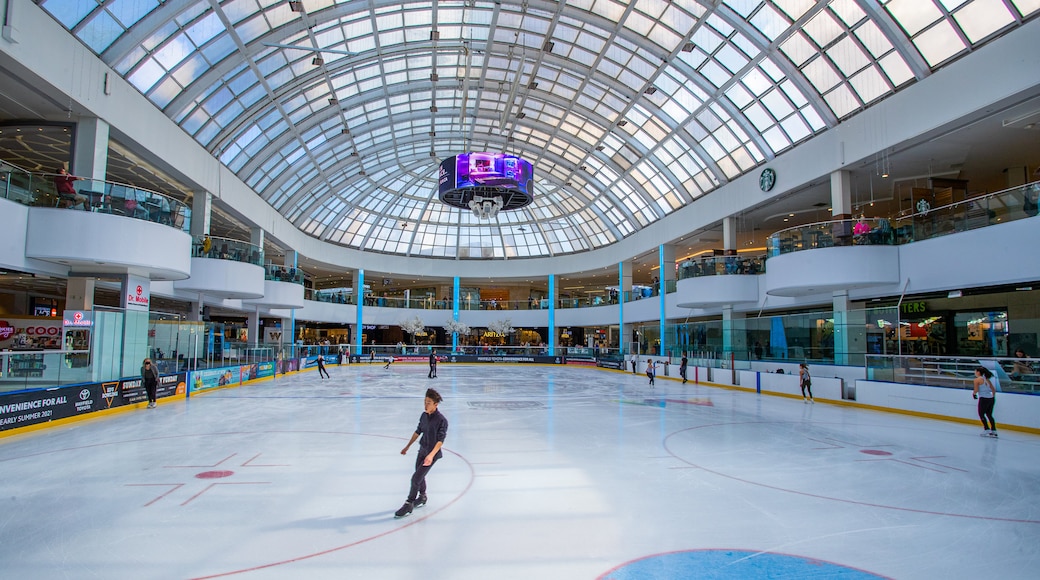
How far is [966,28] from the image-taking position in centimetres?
1623

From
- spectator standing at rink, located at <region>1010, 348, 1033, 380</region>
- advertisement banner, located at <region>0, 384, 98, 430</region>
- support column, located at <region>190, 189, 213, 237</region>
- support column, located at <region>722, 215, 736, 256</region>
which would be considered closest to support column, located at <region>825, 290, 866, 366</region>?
spectator standing at rink, located at <region>1010, 348, 1033, 380</region>

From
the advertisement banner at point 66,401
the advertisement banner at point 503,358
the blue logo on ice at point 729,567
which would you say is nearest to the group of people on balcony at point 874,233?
the blue logo on ice at point 729,567

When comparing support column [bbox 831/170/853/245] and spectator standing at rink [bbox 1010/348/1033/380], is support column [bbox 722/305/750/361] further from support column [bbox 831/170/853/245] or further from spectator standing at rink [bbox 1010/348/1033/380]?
spectator standing at rink [bbox 1010/348/1033/380]

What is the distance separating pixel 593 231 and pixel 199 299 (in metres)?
31.9

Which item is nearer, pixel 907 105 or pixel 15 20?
pixel 15 20

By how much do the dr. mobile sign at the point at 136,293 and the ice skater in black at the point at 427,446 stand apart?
51.0 ft

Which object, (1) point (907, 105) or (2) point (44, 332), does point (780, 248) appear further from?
(2) point (44, 332)

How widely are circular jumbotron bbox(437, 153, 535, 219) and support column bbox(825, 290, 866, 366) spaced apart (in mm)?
14480

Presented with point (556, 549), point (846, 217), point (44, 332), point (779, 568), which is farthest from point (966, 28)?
point (44, 332)

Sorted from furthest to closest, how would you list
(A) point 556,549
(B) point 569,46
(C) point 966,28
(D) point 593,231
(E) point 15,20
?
(D) point 593,231 → (B) point 569,46 → (C) point 966,28 → (E) point 15,20 → (A) point 556,549

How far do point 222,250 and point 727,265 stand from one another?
24162mm

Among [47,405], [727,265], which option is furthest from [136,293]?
[727,265]

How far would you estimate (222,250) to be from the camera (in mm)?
24031

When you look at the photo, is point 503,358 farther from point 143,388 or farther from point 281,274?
point 143,388
